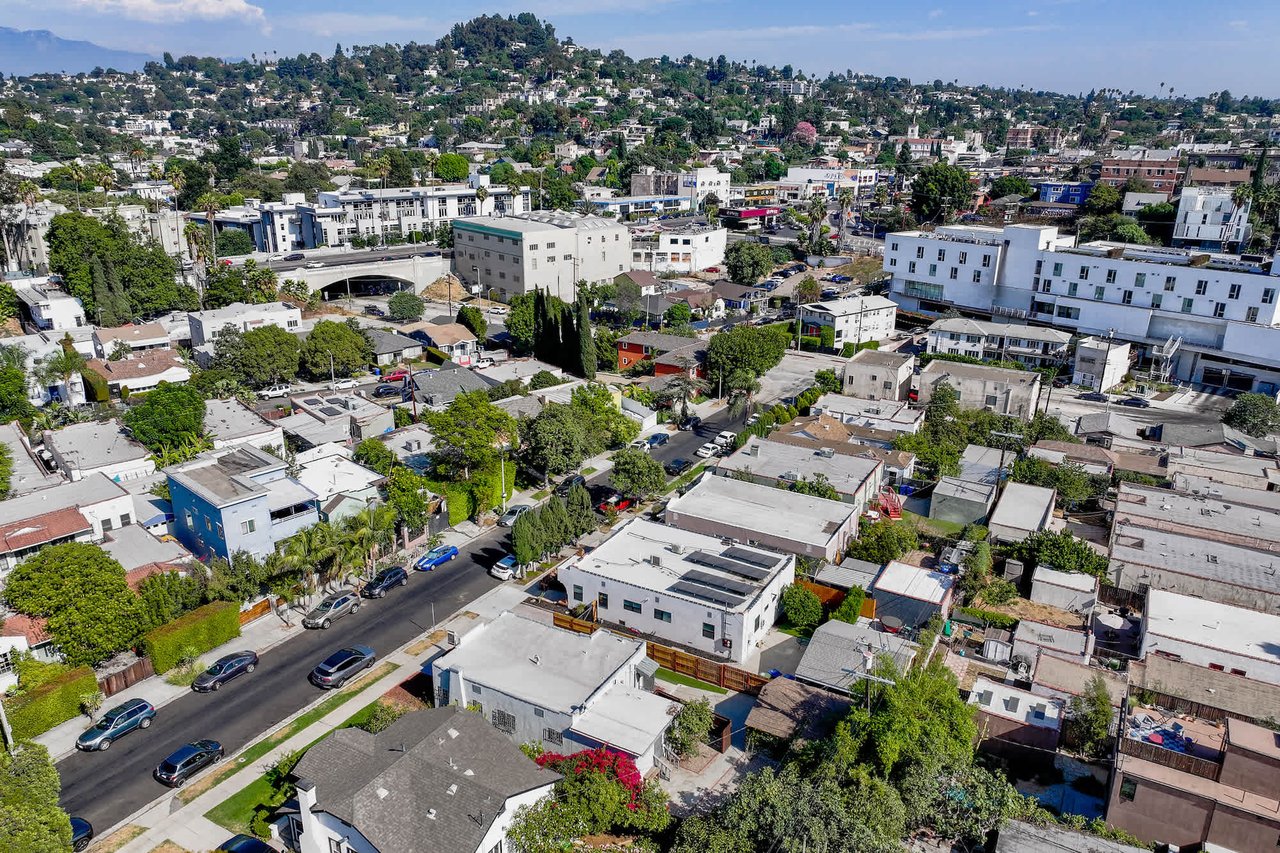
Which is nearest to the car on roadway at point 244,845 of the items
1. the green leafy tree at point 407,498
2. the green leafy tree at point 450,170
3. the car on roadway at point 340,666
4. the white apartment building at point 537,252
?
the car on roadway at point 340,666

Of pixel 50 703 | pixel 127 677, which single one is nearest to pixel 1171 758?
pixel 127 677

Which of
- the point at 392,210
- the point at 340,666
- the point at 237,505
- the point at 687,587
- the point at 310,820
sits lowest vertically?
the point at 340,666

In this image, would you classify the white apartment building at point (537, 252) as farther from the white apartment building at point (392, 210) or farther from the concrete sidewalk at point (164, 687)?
the concrete sidewalk at point (164, 687)

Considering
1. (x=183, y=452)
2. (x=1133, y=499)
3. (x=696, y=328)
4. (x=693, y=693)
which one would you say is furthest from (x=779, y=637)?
(x=696, y=328)

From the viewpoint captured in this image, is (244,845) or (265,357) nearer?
(244,845)

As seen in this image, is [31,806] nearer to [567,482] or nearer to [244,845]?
[244,845]

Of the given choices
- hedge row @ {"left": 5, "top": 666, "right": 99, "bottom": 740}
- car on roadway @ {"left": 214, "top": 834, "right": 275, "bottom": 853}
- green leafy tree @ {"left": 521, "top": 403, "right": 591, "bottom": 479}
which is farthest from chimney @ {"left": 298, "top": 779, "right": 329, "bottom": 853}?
green leafy tree @ {"left": 521, "top": 403, "right": 591, "bottom": 479}
